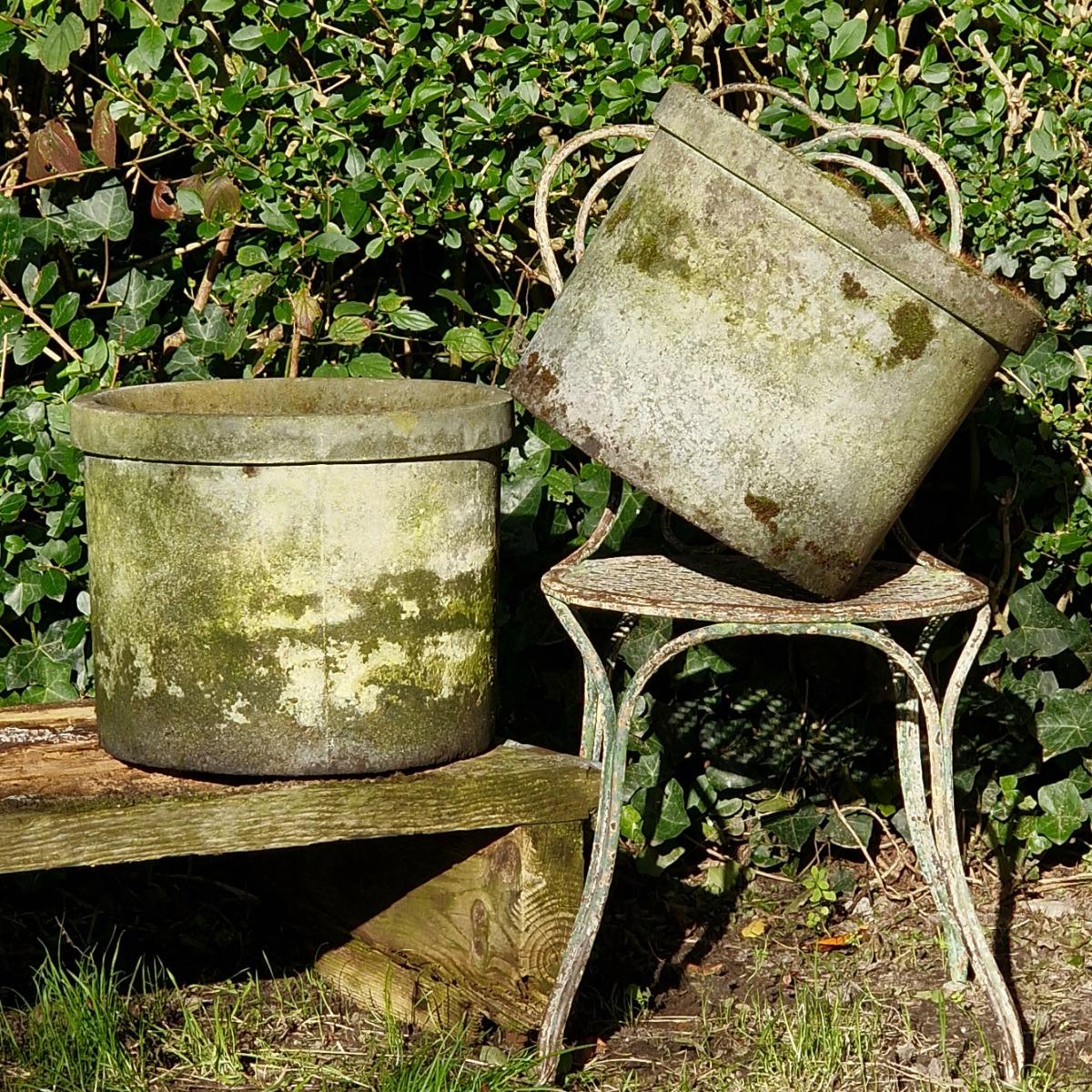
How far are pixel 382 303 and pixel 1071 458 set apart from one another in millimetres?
1333

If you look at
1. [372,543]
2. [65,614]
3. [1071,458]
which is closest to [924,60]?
[1071,458]

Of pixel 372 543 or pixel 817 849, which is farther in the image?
pixel 817 849

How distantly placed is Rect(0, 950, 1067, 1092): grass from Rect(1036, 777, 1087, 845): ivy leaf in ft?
2.03

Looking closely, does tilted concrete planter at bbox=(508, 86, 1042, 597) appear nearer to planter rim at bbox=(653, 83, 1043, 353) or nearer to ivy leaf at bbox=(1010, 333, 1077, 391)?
planter rim at bbox=(653, 83, 1043, 353)

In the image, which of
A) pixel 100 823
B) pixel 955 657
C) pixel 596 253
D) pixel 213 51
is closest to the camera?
pixel 100 823

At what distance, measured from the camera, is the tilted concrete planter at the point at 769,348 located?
2.26m

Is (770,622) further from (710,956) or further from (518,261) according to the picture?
(518,261)

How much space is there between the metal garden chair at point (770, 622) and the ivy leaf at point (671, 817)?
0.41 meters

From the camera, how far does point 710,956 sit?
310cm

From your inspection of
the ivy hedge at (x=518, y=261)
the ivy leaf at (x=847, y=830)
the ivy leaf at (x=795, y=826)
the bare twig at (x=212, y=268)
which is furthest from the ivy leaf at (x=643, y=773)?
the bare twig at (x=212, y=268)

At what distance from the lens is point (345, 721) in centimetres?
235

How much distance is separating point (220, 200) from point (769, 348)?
3.63 ft

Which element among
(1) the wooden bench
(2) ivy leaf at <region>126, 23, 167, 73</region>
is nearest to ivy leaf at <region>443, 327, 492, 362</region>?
(2) ivy leaf at <region>126, 23, 167, 73</region>

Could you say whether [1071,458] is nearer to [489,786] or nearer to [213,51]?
[489,786]
